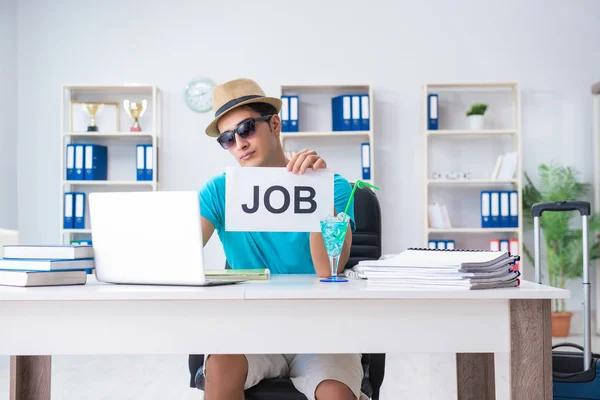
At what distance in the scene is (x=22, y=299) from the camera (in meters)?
1.22

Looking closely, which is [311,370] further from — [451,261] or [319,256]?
[451,261]

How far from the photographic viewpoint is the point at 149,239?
1336 mm

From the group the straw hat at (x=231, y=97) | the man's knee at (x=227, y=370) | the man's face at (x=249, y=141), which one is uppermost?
the straw hat at (x=231, y=97)

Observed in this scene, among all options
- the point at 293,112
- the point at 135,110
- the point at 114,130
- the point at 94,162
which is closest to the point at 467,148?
the point at 293,112

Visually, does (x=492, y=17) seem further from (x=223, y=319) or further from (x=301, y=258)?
(x=223, y=319)

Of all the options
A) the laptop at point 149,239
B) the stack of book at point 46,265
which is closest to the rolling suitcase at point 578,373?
the laptop at point 149,239

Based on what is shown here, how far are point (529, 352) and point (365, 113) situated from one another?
367 centimetres

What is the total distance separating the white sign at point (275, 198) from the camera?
1.48 metres

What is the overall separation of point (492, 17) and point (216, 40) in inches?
82.6

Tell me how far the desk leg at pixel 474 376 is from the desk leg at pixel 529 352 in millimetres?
540

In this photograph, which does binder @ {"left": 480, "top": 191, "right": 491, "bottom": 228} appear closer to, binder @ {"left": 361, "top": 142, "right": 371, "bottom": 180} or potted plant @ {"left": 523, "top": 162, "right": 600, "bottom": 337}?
potted plant @ {"left": 523, "top": 162, "right": 600, "bottom": 337}

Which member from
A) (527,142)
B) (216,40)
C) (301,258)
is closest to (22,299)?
(301,258)

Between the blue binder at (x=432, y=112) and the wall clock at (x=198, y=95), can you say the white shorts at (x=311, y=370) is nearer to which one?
the blue binder at (x=432, y=112)

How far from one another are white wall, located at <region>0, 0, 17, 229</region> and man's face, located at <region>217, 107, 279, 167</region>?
3554 mm
